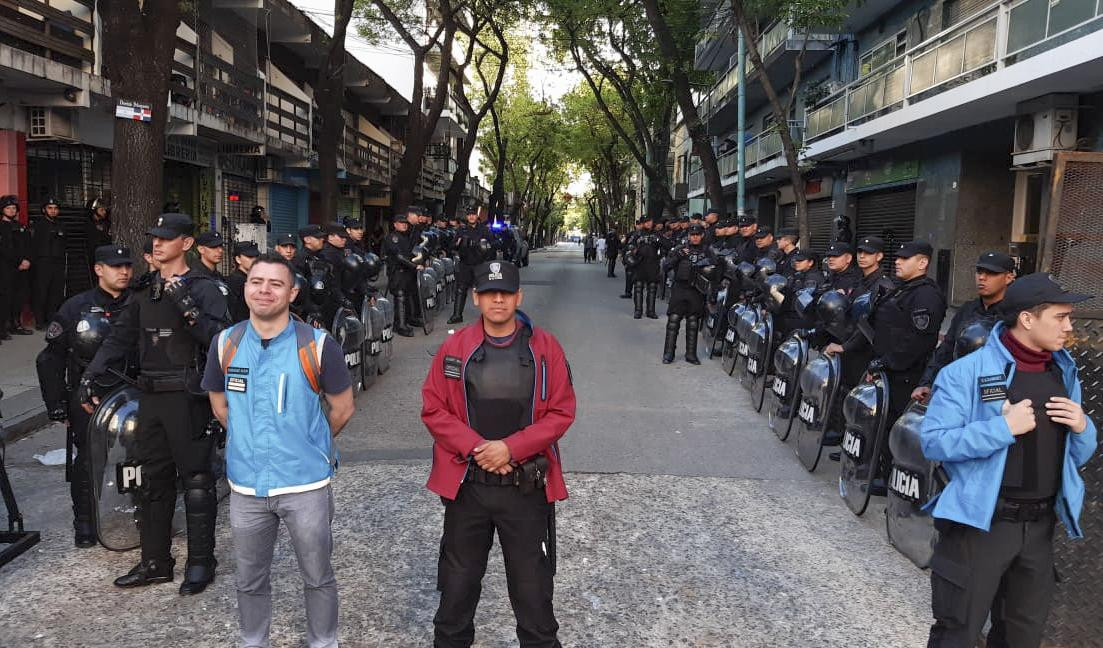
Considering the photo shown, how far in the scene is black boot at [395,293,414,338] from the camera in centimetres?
1225

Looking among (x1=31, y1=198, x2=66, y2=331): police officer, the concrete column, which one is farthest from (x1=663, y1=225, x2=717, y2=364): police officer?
the concrete column

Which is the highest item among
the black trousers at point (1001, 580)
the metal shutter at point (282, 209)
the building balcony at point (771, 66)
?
the building balcony at point (771, 66)

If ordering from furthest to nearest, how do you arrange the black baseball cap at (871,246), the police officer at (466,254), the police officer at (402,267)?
the police officer at (466,254)
the police officer at (402,267)
the black baseball cap at (871,246)

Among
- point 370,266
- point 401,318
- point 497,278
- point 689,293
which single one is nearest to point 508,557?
point 497,278

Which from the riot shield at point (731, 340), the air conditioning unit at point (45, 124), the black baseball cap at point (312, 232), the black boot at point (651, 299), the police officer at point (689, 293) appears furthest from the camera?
the black boot at point (651, 299)

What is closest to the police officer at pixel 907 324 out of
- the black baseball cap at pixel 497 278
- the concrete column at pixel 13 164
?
the black baseball cap at pixel 497 278

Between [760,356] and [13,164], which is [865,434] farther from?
[13,164]

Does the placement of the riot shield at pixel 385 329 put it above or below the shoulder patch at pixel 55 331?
below

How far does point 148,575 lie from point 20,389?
5.25 metres

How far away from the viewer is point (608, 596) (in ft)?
13.3

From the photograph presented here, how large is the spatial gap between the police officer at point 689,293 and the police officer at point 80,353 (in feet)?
22.5

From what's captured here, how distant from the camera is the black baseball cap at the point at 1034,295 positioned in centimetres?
277

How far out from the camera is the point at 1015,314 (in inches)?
113

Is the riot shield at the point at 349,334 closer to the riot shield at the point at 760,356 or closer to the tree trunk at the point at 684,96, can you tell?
the riot shield at the point at 760,356
